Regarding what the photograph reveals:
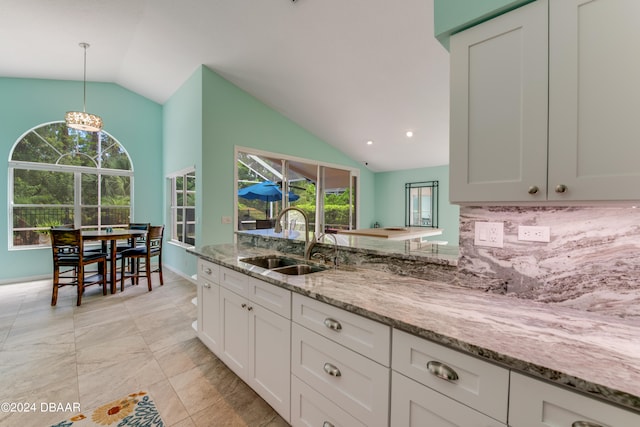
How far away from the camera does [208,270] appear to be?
2363 mm

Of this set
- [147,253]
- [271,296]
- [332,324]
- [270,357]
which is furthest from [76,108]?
[332,324]

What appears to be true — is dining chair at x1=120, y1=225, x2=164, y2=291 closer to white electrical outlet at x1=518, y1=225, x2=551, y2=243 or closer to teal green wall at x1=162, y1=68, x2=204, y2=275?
teal green wall at x1=162, y1=68, x2=204, y2=275

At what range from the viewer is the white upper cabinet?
94cm

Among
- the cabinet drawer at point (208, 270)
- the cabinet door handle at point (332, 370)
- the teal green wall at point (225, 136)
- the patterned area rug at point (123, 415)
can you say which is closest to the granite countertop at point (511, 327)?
A: the cabinet door handle at point (332, 370)

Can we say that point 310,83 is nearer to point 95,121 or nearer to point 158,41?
point 158,41

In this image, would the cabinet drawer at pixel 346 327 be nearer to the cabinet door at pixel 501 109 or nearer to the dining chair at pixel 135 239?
the cabinet door at pixel 501 109

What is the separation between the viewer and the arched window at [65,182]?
185 inches

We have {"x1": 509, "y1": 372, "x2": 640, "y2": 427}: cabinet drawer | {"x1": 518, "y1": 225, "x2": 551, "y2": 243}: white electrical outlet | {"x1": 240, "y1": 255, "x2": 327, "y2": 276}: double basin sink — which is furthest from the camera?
{"x1": 240, "y1": 255, "x2": 327, "y2": 276}: double basin sink

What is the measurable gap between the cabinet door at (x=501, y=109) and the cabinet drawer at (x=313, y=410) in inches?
45.0

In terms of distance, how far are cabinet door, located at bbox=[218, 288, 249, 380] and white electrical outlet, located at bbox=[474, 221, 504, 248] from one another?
147cm

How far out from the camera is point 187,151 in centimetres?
474

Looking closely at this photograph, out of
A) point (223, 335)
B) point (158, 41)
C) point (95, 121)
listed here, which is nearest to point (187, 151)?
point (95, 121)

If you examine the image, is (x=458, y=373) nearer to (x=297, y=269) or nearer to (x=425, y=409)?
(x=425, y=409)

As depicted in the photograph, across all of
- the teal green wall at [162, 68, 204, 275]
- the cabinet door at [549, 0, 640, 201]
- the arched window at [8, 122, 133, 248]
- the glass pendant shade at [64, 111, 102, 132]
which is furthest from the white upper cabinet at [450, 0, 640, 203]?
the arched window at [8, 122, 133, 248]
